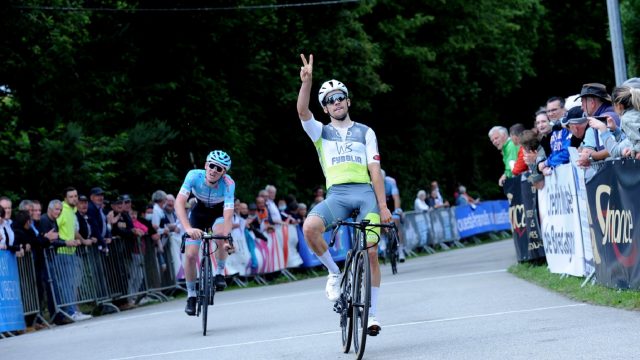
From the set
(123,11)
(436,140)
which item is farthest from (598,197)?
(436,140)

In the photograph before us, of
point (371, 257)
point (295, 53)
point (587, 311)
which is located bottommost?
point (587, 311)

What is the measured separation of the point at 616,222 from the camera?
13102mm

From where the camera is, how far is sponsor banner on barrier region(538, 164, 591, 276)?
15625 mm

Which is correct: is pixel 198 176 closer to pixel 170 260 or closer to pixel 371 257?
pixel 371 257

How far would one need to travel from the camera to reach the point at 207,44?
113 ft

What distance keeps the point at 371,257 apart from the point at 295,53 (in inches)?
1038

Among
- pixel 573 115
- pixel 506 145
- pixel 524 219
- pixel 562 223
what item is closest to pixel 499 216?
pixel 506 145

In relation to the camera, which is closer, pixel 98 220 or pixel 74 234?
pixel 74 234

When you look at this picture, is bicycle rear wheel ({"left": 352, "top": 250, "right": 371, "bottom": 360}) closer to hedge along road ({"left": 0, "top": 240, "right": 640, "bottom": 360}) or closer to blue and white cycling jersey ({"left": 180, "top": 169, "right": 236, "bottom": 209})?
hedge along road ({"left": 0, "top": 240, "right": 640, "bottom": 360})

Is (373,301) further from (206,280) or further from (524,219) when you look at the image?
(524,219)

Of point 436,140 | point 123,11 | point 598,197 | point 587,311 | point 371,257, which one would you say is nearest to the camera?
point 371,257

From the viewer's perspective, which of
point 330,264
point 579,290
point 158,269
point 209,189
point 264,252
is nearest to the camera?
point 330,264

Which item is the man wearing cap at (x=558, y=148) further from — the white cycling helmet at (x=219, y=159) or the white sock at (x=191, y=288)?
the white sock at (x=191, y=288)

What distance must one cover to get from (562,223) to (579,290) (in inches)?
93.8
